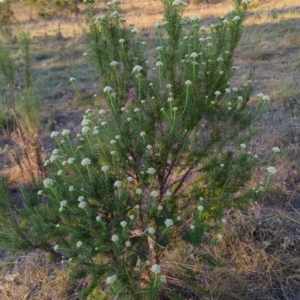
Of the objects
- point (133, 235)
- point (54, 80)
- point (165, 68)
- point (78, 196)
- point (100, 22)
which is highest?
point (100, 22)

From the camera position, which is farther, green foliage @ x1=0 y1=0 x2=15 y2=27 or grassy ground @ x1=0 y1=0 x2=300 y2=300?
green foliage @ x1=0 y1=0 x2=15 y2=27

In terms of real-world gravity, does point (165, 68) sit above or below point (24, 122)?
above

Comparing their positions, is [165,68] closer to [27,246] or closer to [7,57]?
[27,246]

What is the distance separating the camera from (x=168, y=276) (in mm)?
2736

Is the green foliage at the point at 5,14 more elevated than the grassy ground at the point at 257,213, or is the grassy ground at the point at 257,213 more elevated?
the green foliage at the point at 5,14

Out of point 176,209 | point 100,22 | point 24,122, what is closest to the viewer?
point 100,22

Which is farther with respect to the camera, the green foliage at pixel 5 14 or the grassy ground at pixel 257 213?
the green foliage at pixel 5 14

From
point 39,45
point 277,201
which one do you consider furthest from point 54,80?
point 277,201

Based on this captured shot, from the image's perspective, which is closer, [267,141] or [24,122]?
[267,141]

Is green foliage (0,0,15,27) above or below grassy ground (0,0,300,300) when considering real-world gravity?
above

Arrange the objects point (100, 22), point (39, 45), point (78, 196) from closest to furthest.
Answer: point (78, 196), point (100, 22), point (39, 45)

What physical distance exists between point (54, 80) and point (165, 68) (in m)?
6.78

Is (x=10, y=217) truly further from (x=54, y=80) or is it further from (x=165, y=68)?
(x=54, y=80)

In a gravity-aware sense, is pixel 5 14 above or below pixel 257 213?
above
